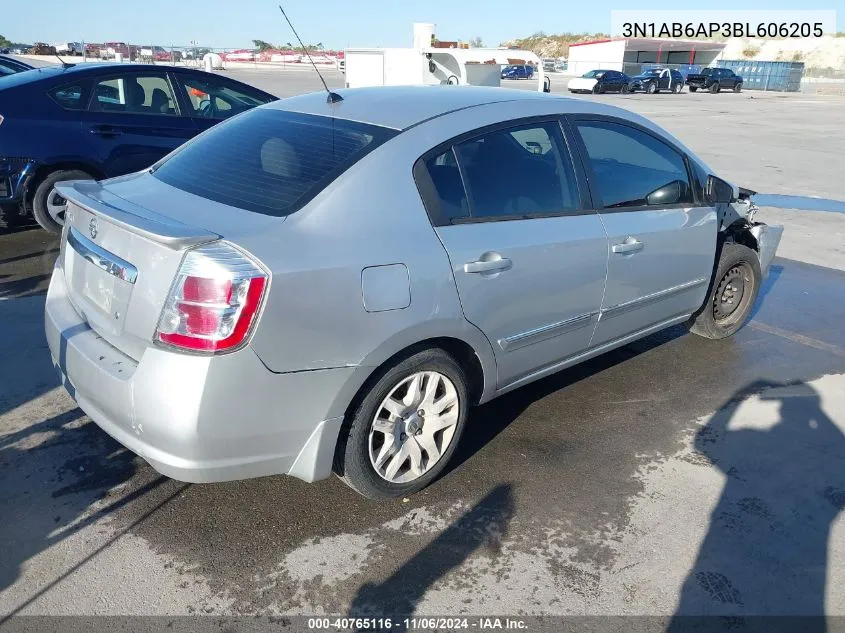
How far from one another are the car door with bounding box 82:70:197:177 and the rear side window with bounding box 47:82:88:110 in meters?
0.07

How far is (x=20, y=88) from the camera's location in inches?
256

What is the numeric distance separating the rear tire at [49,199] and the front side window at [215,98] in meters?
1.29

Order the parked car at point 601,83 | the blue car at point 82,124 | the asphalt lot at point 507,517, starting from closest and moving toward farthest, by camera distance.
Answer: the asphalt lot at point 507,517 → the blue car at point 82,124 → the parked car at point 601,83

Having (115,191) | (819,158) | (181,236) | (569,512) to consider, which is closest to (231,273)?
(181,236)

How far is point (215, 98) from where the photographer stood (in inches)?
298

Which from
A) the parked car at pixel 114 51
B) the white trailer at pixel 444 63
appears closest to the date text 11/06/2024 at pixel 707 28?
the parked car at pixel 114 51

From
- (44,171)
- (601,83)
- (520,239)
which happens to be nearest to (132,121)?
(44,171)

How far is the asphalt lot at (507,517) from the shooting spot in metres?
2.65

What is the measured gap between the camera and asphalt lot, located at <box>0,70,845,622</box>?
265 centimetres

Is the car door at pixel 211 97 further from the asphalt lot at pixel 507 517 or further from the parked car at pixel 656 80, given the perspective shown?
the parked car at pixel 656 80

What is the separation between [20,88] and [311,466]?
5465 millimetres

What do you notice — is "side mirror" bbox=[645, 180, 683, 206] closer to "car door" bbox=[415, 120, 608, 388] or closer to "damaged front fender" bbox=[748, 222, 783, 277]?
"car door" bbox=[415, 120, 608, 388]

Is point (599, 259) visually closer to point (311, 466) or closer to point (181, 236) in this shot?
point (311, 466)

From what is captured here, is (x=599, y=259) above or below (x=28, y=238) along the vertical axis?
above
